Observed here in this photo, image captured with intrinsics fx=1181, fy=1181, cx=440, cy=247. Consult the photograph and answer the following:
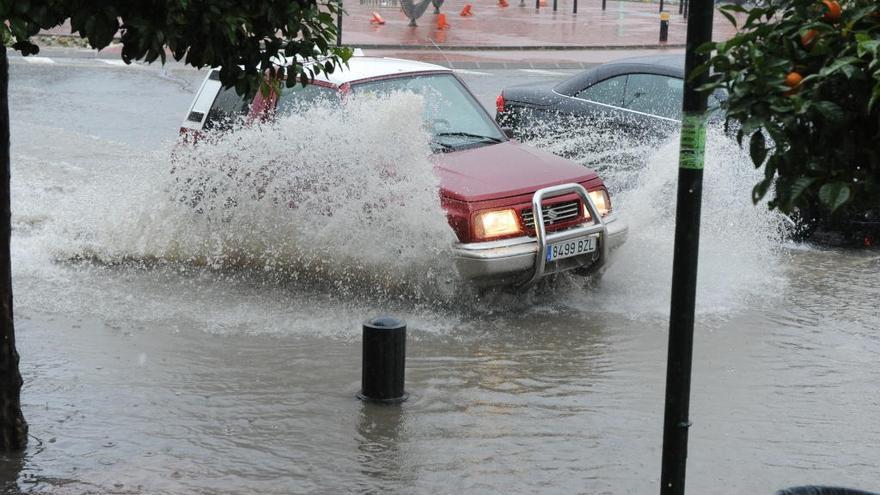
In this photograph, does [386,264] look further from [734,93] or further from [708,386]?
[734,93]

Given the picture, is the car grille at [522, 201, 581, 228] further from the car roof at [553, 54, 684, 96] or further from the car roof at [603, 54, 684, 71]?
the car roof at [603, 54, 684, 71]

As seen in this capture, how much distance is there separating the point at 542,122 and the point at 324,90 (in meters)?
3.39

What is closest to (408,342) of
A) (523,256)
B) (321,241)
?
(523,256)

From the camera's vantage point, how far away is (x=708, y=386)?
279 inches

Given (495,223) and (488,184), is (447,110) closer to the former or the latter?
(488,184)

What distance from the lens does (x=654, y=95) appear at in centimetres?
1139

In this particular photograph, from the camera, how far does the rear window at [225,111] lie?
9.33 m

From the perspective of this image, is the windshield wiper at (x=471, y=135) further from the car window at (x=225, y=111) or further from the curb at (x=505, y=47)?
the curb at (x=505, y=47)

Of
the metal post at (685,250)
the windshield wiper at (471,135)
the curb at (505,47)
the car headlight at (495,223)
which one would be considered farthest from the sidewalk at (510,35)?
the metal post at (685,250)

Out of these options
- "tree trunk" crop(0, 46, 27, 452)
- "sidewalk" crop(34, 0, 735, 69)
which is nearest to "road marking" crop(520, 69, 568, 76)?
"sidewalk" crop(34, 0, 735, 69)

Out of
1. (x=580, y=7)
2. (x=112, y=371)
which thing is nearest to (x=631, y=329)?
(x=112, y=371)

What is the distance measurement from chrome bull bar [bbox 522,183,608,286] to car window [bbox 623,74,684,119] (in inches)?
121

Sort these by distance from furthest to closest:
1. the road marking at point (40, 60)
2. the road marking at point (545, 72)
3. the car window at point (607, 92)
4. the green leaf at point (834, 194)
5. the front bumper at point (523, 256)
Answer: the road marking at point (545, 72)
the road marking at point (40, 60)
the car window at point (607, 92)
the front bumper at point (523, 256)
the green leaf at point (834, 194)

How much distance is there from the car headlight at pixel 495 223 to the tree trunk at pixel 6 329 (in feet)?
10.8
